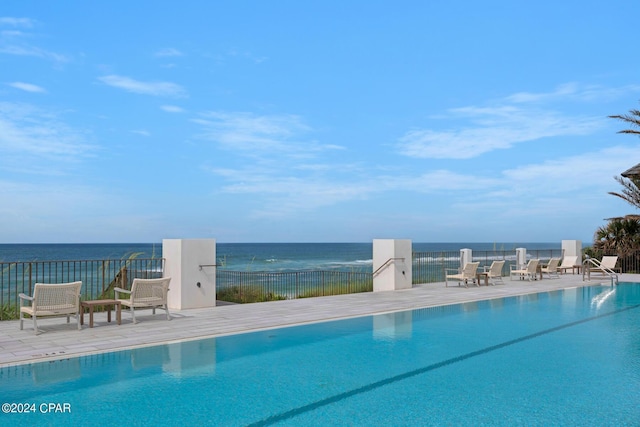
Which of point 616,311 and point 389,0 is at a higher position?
point 389,0

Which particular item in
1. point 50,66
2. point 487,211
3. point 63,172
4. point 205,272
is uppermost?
point 50,66

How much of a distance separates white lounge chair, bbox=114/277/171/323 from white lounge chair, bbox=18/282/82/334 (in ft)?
2.82

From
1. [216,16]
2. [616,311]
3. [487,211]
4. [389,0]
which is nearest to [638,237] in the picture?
[487,211]

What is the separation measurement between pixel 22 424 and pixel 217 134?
17.5 metres

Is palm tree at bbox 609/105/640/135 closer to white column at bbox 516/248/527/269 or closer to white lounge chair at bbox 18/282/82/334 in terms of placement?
white column at bbox 516/248/527/269

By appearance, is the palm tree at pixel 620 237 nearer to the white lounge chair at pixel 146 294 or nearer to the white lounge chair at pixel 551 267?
the white lounge chair at pixel 551 267

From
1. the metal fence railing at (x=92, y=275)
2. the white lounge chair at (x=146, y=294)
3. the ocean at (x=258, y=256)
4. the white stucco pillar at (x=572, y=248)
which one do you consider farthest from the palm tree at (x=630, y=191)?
the white lounge chair at (x=146, y=294)

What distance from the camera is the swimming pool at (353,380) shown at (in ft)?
15.9

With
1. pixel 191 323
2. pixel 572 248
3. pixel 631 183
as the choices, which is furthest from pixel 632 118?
pixel 191 323

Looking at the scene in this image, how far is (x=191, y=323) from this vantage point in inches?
357

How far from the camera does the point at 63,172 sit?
27.3 metres

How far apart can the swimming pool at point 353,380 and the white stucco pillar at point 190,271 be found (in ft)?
9.12

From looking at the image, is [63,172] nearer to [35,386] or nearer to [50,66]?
[50,66]

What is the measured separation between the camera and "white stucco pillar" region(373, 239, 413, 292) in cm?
1484
